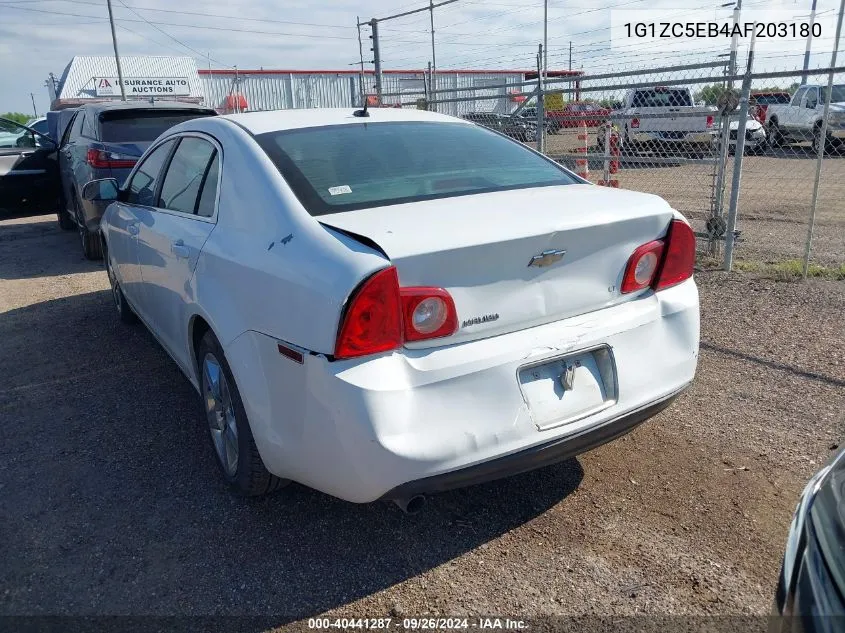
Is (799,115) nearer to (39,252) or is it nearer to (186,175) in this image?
(39,252)

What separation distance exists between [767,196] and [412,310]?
11972 millimetres

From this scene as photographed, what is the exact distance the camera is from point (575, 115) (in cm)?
986

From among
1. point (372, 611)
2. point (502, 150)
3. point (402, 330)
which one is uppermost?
point (502, 150)

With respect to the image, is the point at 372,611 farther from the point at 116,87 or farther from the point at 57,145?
the point at 116,87

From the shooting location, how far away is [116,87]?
100ft

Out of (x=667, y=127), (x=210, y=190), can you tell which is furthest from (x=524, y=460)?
(x=667, y=127)

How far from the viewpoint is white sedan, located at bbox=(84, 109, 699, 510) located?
2303 millimetres

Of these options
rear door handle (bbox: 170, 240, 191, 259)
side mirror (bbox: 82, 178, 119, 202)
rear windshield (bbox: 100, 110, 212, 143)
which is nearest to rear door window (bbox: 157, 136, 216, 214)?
rear door handle (bbox: 170, 240, 191, 259)

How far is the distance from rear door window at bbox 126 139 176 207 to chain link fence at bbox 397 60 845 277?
4.71m

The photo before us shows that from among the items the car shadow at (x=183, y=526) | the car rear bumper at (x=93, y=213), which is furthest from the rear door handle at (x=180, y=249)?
the car rear bumper at (x=93, y=213)

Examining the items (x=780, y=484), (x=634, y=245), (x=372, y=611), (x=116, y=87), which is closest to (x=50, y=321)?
(x=372, y=611)

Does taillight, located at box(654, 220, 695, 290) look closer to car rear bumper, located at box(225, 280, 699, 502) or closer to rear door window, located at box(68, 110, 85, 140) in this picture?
car rear bumper, located at box(225, 280, 699, 502)

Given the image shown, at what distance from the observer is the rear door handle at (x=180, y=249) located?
11.0ft

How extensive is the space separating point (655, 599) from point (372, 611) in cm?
98
